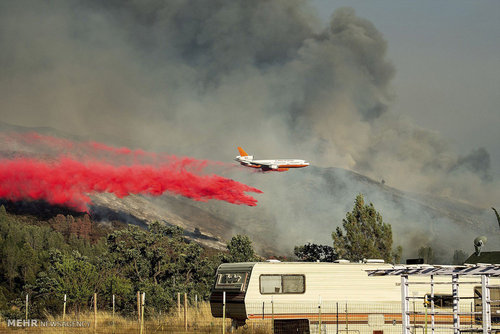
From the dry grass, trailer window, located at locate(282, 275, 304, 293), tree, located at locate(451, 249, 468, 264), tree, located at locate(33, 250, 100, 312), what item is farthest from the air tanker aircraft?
trailer window, located at locate(282, 275, 304, 293)

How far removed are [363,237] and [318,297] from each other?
131 feet

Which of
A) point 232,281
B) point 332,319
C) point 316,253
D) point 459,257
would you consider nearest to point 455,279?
point 332,319

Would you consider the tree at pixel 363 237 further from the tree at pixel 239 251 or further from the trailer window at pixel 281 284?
the trailer window at pixel 281 284

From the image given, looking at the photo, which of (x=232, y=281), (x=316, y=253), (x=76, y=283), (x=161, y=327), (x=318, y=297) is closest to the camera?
(x=318, y=297)

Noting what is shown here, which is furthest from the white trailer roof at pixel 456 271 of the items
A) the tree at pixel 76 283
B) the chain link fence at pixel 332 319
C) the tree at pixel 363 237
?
the tree at pixel 363 237

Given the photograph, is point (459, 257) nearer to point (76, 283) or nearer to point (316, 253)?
point (316, 253)

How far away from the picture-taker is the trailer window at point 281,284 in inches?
1261

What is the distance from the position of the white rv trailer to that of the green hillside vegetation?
18.5 metres

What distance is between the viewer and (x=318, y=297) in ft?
106

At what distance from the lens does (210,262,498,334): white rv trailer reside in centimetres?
3166

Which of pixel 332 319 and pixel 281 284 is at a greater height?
pixel 281 284

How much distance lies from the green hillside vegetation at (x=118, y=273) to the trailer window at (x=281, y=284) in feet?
63.0

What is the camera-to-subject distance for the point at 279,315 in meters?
31.7

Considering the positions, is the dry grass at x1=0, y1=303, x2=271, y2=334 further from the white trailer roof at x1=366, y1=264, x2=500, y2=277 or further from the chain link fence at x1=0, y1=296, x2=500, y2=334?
the white trailer roof at x1=366, y1=264, x2=500, y2=277
